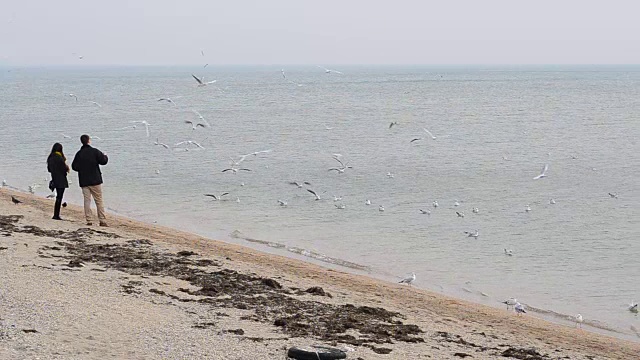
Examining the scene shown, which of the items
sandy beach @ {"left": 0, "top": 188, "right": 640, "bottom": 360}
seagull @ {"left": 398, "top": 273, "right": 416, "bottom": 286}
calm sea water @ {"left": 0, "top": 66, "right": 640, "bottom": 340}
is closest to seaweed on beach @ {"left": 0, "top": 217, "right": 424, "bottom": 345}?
sandy beach @ {"left": 0, "top": 188, "right": 640, "bottom": 360}

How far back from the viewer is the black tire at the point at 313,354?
8.64 m

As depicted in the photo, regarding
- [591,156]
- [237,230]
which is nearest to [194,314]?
[237,230]

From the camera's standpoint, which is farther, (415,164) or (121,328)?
(415,164)

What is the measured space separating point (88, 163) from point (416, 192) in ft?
50.8

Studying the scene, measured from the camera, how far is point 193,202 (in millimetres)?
27234

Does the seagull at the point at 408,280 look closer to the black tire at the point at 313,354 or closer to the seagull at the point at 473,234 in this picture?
the seagull at the point at 473,234

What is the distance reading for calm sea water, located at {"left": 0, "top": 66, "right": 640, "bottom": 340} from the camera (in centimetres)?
1805

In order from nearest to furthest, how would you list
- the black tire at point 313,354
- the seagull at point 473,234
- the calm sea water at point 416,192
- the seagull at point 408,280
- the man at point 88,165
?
the black tire at point 313,354
the man at point 88,165
the seagull at point 408,280
the calm sea water at point 416,192
the seagull at point 473,234

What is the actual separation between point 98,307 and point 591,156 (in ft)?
114

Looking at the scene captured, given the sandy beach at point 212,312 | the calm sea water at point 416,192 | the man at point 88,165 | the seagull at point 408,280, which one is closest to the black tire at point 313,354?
the sandy beach at point 212,312

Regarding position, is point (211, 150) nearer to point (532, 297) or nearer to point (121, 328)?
point (532, 297)

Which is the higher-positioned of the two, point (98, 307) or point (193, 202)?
point (98, 307)

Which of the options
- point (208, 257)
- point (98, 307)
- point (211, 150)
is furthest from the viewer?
point (211, 150)

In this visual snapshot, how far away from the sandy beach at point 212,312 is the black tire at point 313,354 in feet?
0.65
